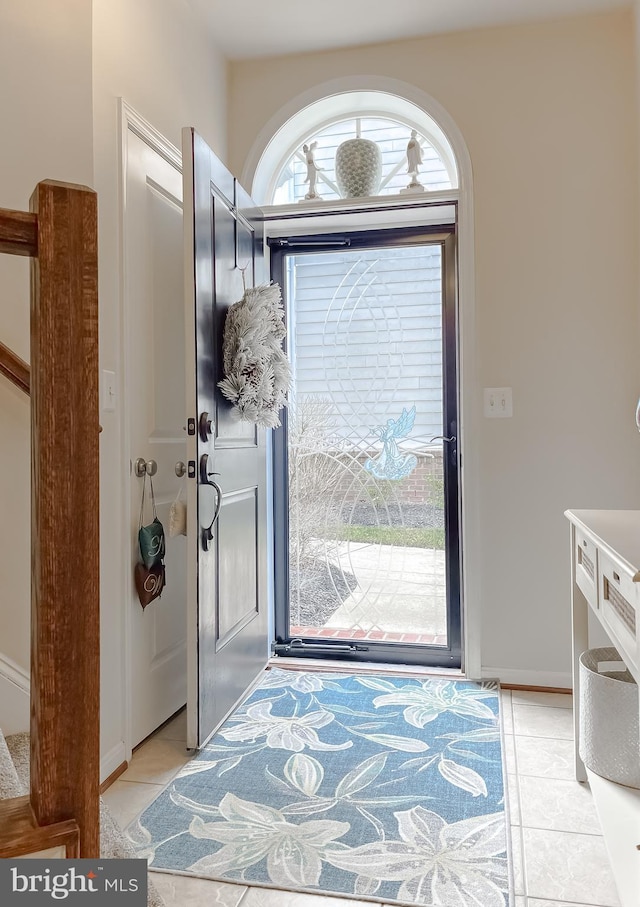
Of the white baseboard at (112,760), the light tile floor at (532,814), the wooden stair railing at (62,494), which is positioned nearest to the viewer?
the wooden stair railing at (62,494)

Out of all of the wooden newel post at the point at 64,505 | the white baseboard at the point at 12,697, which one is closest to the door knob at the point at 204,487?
the white baseboard at the point at 12,697

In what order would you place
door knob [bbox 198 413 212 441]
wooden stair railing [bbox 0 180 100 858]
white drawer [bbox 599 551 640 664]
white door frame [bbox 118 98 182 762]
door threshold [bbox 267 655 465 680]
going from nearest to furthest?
wooden stair railing [bbox 0 180 100 858] → white drawer [bbox 599 551 640 664] → white door frame [bbox 118 98 182 762] → door knob [bbox 198 413 212 441] → door threshold [bbox 267 655 465 680]

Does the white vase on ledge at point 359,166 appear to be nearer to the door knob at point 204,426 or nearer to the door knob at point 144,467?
the door knob at point 204,426

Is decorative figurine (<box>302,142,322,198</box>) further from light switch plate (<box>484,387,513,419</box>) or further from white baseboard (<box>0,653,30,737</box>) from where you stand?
white baseboard (<box>0,653,30,737</box>)

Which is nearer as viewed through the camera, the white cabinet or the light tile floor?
the white cabinet

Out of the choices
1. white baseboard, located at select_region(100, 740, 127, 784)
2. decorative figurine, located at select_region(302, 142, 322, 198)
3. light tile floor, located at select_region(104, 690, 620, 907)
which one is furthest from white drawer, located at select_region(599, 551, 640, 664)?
decorative figurine, located at select_region(302, 142, 322, 198)

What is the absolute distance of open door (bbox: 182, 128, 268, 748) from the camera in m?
2.07

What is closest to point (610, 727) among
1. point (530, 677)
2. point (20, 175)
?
point (530, 677)

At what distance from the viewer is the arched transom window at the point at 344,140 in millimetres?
2859

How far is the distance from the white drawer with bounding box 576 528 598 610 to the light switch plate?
88 cm

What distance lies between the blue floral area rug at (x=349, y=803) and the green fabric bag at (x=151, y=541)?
64 cm

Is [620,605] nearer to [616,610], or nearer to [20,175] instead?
[616,610]

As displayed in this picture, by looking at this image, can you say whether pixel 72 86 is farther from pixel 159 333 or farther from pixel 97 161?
pixel 159 333

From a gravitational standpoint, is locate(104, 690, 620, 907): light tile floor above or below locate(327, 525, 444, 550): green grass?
below
